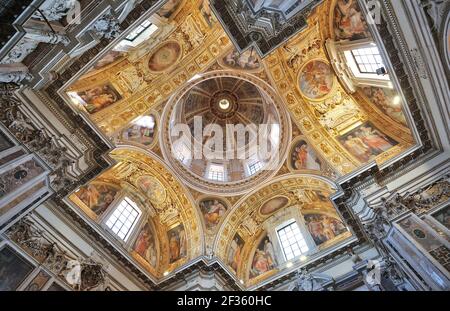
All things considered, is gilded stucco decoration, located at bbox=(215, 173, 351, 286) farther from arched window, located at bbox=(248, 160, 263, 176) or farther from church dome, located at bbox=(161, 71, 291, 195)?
arched window, located at bbox=(248, 160, 263, 176)

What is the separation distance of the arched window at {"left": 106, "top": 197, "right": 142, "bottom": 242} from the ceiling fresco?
14.2 inches

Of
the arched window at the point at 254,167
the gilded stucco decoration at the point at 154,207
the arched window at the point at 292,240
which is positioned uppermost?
the arched window at the point at 254,167

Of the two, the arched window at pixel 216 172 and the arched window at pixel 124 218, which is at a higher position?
the arched window at pixel 216 172

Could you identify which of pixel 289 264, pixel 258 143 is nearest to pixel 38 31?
pixel 289 264

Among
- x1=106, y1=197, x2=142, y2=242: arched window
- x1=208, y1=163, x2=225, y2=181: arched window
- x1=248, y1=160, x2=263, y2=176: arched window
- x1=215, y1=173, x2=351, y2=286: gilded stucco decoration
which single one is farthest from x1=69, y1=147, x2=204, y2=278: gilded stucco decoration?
x1=248, y1=160, x2=263, y2=176: arched window

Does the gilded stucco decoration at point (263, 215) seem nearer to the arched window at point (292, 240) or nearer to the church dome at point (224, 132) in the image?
the arched window at point (292, 240)

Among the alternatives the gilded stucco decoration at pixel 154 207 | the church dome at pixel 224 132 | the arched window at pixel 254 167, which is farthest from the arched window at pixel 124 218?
the arched window at pixel 254 167

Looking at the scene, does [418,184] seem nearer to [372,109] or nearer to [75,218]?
[372,109]

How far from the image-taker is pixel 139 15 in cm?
990

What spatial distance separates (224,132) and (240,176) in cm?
459

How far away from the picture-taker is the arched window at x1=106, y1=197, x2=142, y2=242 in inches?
600

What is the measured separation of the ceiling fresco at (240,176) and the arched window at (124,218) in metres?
0.36

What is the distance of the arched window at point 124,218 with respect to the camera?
15.2 metres

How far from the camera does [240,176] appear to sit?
63.5 feet
